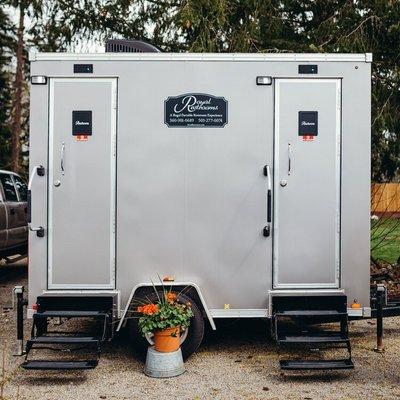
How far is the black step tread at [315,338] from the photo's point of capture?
5012 millimetres

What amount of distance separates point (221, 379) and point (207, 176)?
6.27 feet

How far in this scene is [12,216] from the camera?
9820 millimetres

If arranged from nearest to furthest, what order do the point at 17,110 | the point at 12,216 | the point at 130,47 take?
the point at 130,47
the point at 12,216
the point at 17,110

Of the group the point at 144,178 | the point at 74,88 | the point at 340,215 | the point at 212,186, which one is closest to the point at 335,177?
the point at 340,215

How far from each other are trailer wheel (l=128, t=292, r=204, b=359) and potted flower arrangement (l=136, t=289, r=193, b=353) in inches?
4.1

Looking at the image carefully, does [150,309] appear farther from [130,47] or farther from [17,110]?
[17,110]

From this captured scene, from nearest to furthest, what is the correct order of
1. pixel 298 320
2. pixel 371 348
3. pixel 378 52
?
pixel 298 320 < pixel 371 348 < pixel 378 52

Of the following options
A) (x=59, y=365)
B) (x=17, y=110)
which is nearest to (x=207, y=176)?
(x=59, y=365)

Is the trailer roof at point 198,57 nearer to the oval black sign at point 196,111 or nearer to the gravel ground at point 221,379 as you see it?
the oval black sign at point 196,111

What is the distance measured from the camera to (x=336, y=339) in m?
5.05

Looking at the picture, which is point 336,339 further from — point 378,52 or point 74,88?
point 378,52

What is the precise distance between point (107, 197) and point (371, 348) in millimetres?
3260

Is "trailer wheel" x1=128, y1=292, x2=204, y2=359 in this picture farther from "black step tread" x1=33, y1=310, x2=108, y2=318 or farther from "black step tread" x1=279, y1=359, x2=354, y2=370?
"black step tread" x1=279, y1=359, x2=354, y2=370

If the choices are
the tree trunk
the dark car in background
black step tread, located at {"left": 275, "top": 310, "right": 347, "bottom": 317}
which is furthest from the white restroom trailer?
the tree trunk
